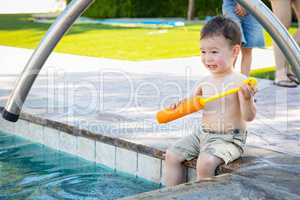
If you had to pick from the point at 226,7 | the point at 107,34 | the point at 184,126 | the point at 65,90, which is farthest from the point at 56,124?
the point at 107,34

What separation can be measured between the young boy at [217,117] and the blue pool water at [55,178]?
393mm

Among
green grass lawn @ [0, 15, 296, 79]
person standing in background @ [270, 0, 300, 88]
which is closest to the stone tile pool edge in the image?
person standing in background @ [270, 0, 300, 88]

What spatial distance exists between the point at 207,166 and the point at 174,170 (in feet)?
0.86

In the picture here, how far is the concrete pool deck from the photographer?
3805 millimetres

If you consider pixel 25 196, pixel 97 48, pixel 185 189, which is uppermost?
pixel 97 48

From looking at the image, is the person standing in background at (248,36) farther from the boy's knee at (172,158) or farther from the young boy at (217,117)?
the boy's knee at (172,158)

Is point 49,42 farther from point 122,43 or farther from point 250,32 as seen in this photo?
point 122,43

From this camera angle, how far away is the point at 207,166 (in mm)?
3025

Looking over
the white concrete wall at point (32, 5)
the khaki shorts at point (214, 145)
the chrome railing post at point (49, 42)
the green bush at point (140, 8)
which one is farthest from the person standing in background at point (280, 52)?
the white concrete wall at point (32, 5)

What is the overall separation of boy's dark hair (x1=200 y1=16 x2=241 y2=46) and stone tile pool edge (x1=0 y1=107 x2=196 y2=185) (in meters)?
0.71

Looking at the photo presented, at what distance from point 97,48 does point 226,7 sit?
5.21 metres

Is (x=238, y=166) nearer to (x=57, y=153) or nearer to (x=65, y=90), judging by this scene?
(x=57, y=153)

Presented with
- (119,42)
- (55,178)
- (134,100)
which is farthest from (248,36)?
(119,42)

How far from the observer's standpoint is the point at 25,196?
11.0 ft
